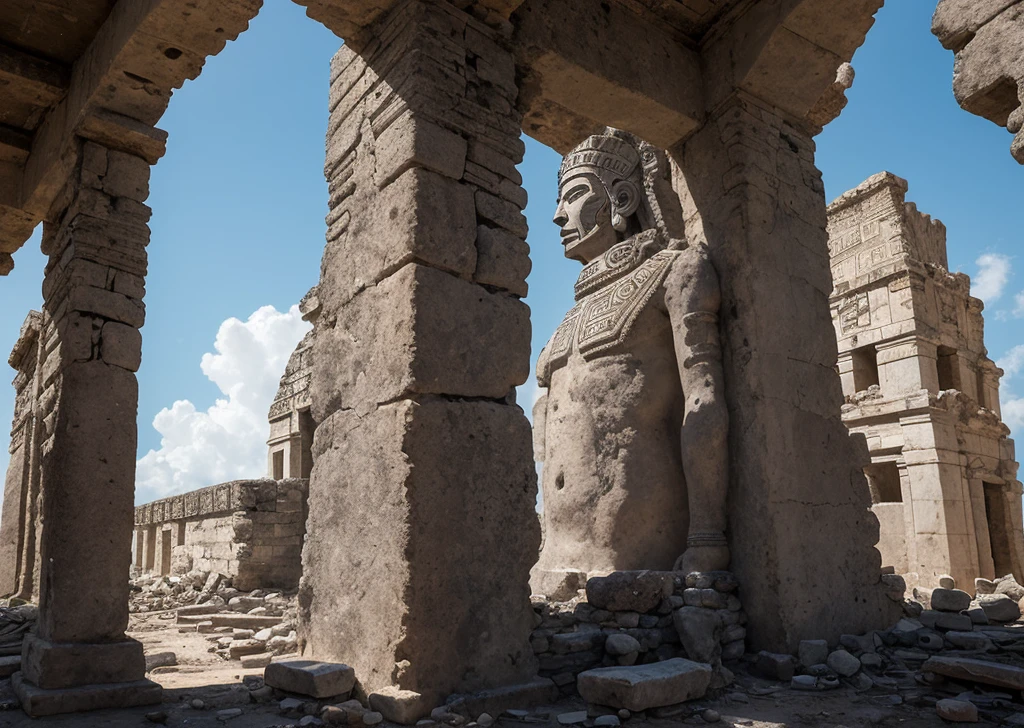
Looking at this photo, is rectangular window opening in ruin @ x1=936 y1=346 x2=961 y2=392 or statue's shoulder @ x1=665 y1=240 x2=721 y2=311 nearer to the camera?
statue's shoulder @ x1=665 y1=240 x2=721 y2=311

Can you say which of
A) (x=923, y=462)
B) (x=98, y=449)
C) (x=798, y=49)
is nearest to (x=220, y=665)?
(x=98, y=449)

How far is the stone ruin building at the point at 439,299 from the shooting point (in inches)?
133

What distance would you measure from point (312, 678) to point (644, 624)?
1812 millimetres

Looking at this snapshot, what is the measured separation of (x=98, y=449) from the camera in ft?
13.6

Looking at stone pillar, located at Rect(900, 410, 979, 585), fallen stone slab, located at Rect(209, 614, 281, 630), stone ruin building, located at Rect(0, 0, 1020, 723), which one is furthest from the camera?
stone pillar, located at Rect(900, 410, 979, 585)

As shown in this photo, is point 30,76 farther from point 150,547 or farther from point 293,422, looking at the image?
point 150,547

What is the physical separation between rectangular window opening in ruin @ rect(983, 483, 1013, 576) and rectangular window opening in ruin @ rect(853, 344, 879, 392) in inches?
103

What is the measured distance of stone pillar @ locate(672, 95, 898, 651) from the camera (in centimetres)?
440

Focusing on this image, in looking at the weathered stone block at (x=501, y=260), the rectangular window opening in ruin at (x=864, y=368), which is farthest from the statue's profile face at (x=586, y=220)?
the rectangular window opening in ruin at (x=864, y=368)

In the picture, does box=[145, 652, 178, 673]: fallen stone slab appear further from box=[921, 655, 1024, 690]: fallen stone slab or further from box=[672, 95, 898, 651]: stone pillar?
box=[921, 655, 1024, 690]: fallen stone slab

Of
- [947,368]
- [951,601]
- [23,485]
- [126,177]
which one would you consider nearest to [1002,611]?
[951,601]

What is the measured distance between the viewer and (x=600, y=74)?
4.72 meters

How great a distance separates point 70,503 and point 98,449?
0.31 m

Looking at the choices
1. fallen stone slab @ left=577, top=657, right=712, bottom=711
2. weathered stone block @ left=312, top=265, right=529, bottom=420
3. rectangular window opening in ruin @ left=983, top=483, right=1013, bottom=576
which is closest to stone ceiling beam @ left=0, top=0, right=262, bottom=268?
weathered stone block @ left=312, top=265, right=529, bottom=420
